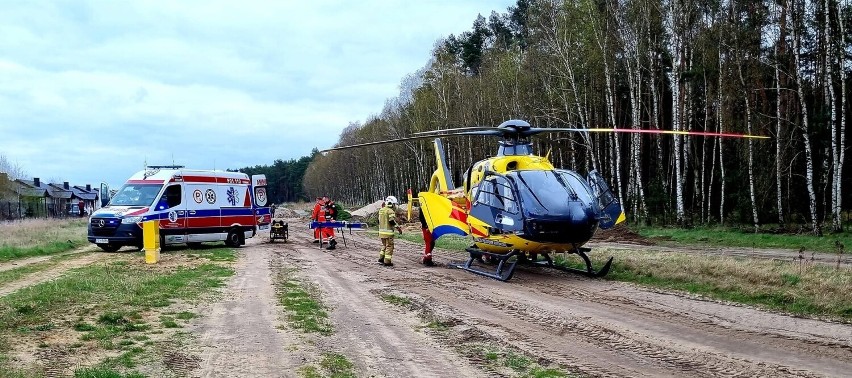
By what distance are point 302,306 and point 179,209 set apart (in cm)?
1291

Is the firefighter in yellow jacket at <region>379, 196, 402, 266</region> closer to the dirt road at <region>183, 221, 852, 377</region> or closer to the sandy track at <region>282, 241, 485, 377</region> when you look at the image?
the sandy track at <region>282, 241, 485, 377</region>

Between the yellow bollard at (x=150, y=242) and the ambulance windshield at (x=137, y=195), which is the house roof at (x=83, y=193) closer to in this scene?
the ambulance windshield at (x=137, y=195)

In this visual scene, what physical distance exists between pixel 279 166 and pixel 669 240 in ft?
505

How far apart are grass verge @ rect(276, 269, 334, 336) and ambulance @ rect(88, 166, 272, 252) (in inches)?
346

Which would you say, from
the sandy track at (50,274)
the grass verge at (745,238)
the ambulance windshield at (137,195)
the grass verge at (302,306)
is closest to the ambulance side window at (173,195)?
the ambulance windshield at (137,195)

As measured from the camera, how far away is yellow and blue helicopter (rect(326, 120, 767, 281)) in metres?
12.0

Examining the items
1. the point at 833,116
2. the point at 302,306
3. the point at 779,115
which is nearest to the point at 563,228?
the point at 302,306

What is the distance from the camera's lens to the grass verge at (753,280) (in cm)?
873

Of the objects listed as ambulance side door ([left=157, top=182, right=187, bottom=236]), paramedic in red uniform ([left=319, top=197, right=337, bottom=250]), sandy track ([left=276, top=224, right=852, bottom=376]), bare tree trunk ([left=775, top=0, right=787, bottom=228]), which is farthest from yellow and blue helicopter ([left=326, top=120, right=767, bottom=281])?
bare tree trunk ([left=775, top=0, right=787, bottom=228])

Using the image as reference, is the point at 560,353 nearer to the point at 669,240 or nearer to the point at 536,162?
the point at 536,162

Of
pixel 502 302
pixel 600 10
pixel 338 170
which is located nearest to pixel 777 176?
pixel 600 10

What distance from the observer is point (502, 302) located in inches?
393

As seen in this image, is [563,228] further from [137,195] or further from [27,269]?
[137,195]

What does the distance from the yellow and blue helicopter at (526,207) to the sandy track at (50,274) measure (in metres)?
6.69
